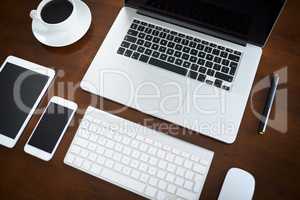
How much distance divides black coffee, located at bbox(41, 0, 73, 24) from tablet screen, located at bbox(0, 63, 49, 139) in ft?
0.45

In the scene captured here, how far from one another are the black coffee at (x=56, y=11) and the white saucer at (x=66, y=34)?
0.04m

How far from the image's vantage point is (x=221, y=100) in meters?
0.69

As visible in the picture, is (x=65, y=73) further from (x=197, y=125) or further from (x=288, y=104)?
(x=288, y=104)

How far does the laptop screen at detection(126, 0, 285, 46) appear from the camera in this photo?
64 cm

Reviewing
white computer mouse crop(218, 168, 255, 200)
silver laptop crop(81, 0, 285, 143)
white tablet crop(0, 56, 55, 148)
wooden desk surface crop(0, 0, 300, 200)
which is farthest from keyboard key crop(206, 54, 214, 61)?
white tablet crop(0, 56, 55, 148)

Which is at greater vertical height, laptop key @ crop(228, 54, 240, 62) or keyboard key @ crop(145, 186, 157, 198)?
laptop key @ crop(228, 54, 240, 62)

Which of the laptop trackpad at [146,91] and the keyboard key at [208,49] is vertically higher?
the keyboard key at [208,49]

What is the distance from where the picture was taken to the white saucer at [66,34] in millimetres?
756

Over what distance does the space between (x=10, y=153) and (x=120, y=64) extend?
1.05 ft

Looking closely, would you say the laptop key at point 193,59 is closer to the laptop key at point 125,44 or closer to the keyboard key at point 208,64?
the keyboard key at point 208,64

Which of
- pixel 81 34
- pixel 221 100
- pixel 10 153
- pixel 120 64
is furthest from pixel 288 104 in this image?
pixel 10 153

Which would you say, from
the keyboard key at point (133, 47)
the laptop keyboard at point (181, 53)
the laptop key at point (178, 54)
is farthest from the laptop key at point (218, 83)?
the keyboard key at point (133, 47)

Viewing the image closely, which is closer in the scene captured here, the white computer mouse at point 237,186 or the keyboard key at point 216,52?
the white computer mouse at point 237,186

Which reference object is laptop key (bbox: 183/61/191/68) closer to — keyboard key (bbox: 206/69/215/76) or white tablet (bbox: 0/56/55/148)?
keyboard key (bbox: 206/69/215/76)
